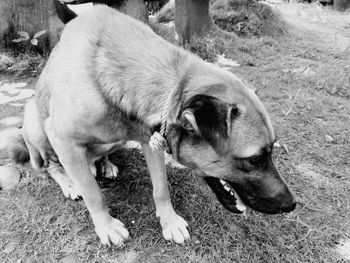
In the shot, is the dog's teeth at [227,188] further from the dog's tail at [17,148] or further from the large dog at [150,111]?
the dog's tail at [17,148]

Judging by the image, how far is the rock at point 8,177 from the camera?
11.6 feet

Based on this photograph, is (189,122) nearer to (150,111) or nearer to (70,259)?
(150,111)

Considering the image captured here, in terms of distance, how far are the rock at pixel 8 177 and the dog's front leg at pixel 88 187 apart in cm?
106

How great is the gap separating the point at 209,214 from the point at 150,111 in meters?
1.32

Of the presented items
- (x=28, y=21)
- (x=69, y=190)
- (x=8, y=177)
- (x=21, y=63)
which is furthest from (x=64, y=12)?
(x=69, y=190)

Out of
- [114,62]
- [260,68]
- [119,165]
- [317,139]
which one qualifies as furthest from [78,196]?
[260,68]

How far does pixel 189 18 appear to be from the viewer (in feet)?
21.6

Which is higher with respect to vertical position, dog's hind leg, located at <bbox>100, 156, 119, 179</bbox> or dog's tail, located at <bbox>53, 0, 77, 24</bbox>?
dog's tail, located at <bbox>53, 0, 77, 24</bbox>

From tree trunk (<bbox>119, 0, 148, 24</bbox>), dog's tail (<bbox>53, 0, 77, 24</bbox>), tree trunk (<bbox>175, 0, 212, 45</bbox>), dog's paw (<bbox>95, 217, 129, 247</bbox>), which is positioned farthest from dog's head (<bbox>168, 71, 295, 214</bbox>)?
tree trunk (<bbox>175, 0, 212, 45</bbox>)

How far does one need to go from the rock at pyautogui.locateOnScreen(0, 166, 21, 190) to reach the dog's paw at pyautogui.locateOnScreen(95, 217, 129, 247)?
46.3 inches

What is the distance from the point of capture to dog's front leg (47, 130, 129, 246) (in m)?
2.67

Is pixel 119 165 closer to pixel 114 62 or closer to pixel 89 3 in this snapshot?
pixel 114 62

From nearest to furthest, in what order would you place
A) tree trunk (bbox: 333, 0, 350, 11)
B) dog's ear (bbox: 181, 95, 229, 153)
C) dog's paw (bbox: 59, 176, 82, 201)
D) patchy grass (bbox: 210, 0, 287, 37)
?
dog's ear (bbox: 181, 95, 229, 153)
dog's paw (bbox: 59, 176, 82, 201)
patchy grass (bbox: 210, 0, 287, 37)
tree trunk (bbox: 333, 0, 350, 11)

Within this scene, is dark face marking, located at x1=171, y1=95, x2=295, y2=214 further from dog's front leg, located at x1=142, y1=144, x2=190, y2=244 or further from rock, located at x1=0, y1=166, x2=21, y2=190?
rock, located at x1=0, y1=166, x2=21, y2=190
